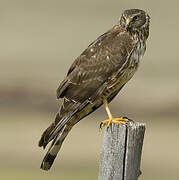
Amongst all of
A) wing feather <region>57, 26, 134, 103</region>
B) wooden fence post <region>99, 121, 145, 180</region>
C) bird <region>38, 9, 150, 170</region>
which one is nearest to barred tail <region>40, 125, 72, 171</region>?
bird <region>38, 9, 150, 170</region>

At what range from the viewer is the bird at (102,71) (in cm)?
916

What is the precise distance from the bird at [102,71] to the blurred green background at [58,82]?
6.52 meters

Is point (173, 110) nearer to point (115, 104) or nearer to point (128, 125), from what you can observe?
point (115, 104)

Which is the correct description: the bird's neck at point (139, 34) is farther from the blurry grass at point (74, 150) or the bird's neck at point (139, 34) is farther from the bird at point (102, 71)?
the blurry grass at point (74, 150)

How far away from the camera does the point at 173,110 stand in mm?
22188

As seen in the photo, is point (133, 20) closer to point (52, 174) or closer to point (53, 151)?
point (53, 151)

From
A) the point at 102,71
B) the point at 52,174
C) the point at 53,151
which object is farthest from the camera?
the point at 52,174

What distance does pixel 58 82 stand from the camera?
23.3m

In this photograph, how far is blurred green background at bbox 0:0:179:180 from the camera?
1739cm

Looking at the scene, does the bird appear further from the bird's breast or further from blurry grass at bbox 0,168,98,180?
blurry grass at bbox 0,168,98,180

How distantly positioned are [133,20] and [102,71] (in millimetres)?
782

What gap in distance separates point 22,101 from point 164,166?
5989 millimetres

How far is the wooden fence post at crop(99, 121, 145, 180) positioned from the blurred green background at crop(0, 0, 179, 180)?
26.7 ft

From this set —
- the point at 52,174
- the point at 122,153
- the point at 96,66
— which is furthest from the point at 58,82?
the point at 122,153
